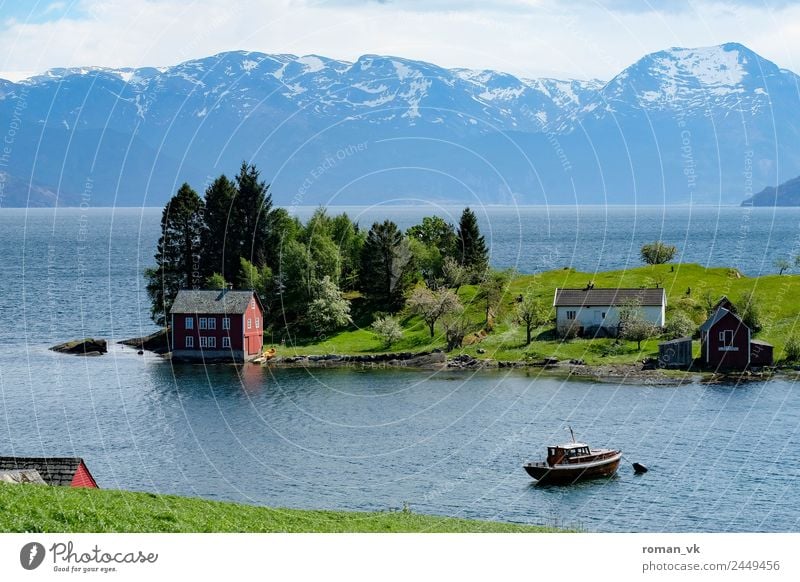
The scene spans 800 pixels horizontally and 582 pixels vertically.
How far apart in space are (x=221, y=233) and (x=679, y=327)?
158ft

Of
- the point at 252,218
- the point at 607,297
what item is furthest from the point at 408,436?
the point at 252,218

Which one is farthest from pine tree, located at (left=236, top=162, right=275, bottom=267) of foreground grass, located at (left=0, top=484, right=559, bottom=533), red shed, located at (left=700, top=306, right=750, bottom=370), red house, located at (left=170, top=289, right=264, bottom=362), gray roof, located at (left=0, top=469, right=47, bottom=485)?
gray roof, located at (left=0, top=469, right=47, bottom=485)

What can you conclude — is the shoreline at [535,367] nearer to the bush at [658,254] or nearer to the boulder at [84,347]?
the boulder at [84,347]

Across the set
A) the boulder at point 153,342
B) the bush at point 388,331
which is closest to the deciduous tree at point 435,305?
the bush at point 388,331

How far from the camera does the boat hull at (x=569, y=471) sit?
57781mm

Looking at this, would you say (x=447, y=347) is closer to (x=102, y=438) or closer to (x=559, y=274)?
(x=559, y=274)

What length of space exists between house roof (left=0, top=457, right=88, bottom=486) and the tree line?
60880 millimetres

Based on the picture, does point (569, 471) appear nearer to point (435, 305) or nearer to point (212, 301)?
point (435, 305)

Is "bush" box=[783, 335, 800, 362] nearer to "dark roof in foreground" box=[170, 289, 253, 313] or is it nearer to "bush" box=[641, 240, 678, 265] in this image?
"dark roof in foreground" box=[170, 289, 253, 313]

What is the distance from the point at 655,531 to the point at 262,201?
79649mm

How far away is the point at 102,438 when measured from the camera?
67.8 meters

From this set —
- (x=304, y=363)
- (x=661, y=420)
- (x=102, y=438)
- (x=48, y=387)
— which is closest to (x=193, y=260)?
(x=304, y=363)

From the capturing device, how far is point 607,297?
99938mm

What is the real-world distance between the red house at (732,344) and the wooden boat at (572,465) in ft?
102
